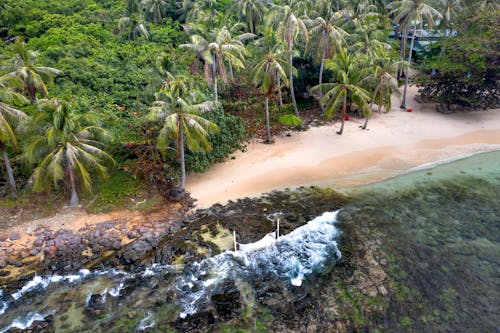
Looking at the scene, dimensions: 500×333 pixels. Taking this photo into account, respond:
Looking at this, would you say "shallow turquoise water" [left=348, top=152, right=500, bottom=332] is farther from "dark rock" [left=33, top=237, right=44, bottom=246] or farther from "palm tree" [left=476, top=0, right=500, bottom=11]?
"palm tree" [left=476, top=0, right=500, bottom=11]

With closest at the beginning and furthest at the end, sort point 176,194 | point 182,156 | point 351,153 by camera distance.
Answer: point 182,156
point 176,194
point 351,153

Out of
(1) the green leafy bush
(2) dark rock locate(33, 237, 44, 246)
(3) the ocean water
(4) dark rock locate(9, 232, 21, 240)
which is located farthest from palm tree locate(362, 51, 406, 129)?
(4) dark rock locate(9, 232, 21, 240)

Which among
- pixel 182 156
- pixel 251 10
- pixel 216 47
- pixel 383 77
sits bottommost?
pixel 182 156

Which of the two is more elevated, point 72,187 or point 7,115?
point 7,115

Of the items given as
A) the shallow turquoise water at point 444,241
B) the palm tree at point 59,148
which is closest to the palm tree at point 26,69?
the palm tree at point 59,148

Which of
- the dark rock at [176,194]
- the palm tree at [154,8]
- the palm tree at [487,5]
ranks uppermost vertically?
the palm tree at [154,8]

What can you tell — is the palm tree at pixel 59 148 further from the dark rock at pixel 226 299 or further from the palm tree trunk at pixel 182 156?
the dark rock at pixel 226 299

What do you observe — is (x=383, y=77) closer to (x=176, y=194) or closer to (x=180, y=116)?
(x=180, y=116)

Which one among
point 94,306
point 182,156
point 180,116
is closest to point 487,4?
point 180,116
